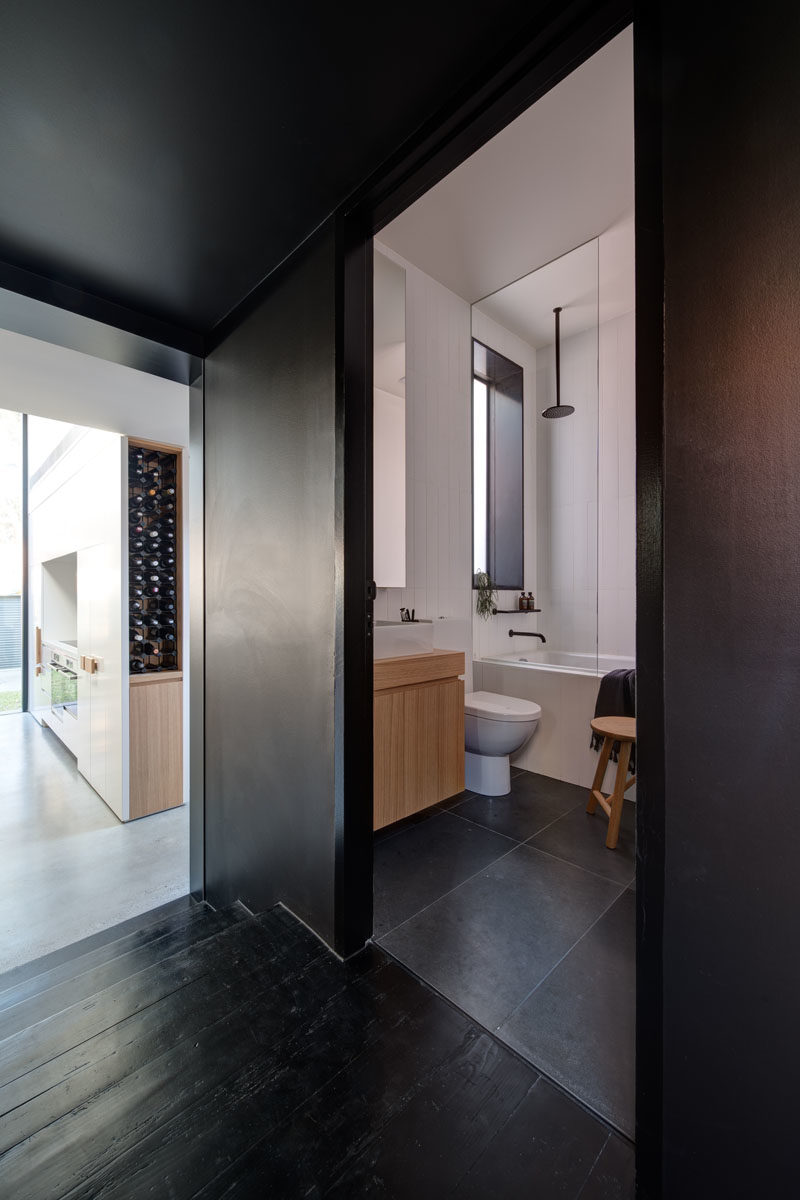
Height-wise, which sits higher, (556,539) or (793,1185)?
(556,539)

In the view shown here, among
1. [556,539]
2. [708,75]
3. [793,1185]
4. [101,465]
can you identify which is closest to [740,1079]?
[793,1185]

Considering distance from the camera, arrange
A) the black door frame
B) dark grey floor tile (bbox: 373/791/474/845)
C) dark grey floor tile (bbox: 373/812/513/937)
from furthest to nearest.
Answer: dark grey floor tile (bbox: 373/791/474/845) < dark grey floor tile (bbox: 373/812/513/937) < the black door frame

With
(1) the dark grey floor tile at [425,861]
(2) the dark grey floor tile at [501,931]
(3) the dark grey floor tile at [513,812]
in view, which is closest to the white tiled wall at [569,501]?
(3) the dark grey floor tile at [513,812]

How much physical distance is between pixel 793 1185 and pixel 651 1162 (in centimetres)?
23

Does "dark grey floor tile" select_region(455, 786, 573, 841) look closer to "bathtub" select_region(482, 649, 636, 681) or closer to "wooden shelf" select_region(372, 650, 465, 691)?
"wooden shelf" select_region(372, 650, 465, 691)

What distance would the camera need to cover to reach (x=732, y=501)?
74cm

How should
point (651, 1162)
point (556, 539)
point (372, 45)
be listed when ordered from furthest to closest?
point (556, 539)
point (372, 45)
point (651, 1162)

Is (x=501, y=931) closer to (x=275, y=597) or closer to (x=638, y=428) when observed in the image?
(x=275, y=597)

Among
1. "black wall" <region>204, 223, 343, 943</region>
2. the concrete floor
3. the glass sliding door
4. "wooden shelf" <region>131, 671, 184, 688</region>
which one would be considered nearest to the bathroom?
"black wall" <region>204, 223, 343, 943</region>

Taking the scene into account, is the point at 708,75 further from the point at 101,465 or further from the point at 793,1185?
the point at 101,465

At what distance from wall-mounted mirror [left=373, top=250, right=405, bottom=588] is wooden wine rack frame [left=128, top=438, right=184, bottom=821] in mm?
1667

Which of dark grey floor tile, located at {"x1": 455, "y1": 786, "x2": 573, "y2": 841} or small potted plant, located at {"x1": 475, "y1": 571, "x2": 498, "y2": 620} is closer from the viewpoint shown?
dark grey floor tile, located at {"x1": 455, "y1": 786, "x2": 573, "y2": 841}

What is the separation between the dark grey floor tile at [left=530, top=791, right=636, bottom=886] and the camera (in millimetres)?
2197

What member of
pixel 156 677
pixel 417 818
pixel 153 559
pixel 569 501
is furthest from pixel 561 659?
pixel 153 559
